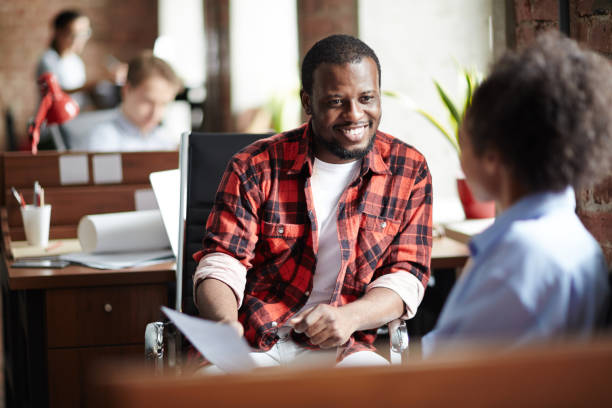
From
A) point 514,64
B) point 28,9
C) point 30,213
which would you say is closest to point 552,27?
point 514,64

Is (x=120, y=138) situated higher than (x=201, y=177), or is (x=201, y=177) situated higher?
(x=120, y=138)

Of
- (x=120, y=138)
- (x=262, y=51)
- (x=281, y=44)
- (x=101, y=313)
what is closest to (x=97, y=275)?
(x=101, y=313)

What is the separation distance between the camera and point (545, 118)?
2.12 ft

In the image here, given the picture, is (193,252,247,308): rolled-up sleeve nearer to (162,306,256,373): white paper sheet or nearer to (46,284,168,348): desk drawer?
(46,284,168,348): desk drawer

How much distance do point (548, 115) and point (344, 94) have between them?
0.80 meters

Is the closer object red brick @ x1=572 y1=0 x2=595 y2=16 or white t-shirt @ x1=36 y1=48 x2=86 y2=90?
red brick @ x1=572 y1=0 x2=595 y2=16

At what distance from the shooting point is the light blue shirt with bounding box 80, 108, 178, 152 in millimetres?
2984

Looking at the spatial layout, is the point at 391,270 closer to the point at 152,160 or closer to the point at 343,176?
the point at 343,176

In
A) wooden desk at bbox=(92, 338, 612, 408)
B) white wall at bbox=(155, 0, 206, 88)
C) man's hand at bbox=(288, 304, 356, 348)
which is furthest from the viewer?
white wall at bbox=(155, 0, 206, 88)

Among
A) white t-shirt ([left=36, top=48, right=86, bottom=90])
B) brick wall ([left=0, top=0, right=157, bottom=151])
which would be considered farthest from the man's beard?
brick wall ([left=0, top=0, right=157, bottom=151])

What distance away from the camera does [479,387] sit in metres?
0.45

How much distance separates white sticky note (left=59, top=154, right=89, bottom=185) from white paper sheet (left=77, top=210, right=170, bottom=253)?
37 centimetres

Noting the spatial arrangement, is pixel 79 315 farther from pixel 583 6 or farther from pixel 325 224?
pixel 583 6

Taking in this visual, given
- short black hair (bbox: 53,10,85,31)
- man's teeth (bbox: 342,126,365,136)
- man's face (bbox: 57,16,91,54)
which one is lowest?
man's teeth (bbox: 342,126,365,136)
